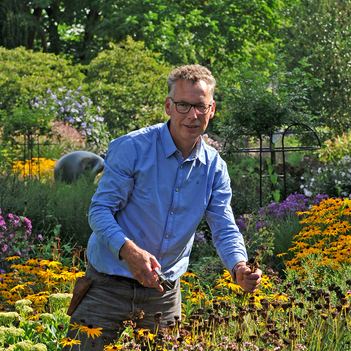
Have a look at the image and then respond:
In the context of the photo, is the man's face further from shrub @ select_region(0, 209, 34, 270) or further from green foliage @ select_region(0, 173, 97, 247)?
green foliage @ select_region(0, 173, 97, 247)

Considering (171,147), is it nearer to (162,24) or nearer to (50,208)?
(50,208)

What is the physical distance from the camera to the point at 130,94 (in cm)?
1547

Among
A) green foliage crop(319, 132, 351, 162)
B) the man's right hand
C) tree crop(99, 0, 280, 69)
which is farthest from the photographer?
tree crop(99, 0, 280, 69)

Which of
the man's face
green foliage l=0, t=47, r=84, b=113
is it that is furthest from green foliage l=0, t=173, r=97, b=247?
green foliage l=0, t=47, r=84, b=113

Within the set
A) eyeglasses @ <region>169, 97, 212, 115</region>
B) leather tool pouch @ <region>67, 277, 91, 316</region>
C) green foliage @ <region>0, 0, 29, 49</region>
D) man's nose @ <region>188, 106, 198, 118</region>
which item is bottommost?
leather tool pouch @ <region>67, 277, 91, 316</region>

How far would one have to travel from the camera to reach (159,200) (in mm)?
2520

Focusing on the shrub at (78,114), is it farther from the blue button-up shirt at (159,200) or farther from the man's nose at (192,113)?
the man's nose at (192,113)

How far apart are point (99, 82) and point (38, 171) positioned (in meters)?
6.40

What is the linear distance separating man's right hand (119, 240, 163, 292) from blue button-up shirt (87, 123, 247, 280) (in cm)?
34

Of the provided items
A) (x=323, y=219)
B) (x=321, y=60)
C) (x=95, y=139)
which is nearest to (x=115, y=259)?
(x=323, y=219)

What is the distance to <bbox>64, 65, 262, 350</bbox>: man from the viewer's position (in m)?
2.44

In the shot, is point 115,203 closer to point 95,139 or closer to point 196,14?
point 95,139

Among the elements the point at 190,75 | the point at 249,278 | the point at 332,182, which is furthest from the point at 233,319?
the point at 332,182

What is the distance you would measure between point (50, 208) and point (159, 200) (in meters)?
4.38
